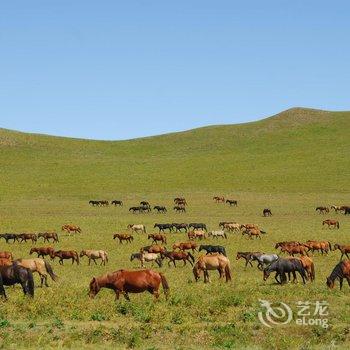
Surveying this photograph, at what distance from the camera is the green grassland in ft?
45.7

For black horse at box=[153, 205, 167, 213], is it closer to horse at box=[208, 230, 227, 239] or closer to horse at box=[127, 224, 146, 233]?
horse at box=[127, 224, 146, 233]

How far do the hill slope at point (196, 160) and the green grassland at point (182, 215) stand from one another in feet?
0.71

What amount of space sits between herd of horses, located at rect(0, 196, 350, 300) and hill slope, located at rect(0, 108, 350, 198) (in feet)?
86.9

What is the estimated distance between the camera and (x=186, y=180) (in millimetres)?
83938

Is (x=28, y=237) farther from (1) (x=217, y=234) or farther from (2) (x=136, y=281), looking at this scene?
(2) (x=136, y=281)

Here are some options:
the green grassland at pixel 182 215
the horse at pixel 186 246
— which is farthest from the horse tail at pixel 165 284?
the horse at pixel 186 246

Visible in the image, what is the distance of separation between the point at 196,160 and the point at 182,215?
143 ft

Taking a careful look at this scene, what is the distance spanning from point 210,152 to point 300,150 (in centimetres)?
1676

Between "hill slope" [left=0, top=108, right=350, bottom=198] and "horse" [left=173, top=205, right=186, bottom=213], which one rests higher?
"hill slope" [left=0, top=108, right=350, bottom=198]

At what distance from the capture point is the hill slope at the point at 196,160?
79062 millimetres

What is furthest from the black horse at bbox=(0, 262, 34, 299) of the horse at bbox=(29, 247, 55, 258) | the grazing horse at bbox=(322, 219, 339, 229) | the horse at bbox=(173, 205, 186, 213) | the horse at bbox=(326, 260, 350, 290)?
the horse at bbox=(173, 205, 186, 213)

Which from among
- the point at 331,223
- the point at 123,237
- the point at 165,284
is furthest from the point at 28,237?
the point at 331,223

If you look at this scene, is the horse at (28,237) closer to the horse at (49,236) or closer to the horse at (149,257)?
the horse at (49,236)

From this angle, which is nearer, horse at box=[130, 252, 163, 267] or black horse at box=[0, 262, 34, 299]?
black horse at box=[0, 262, 34, 299]
